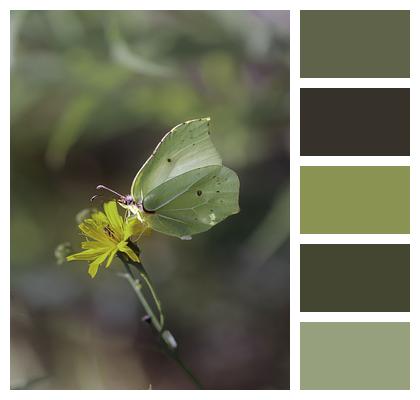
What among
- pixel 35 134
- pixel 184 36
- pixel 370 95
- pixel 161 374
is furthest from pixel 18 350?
pixel 370 95

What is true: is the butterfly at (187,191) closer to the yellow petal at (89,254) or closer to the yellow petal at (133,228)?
the yellow petal at (133,228)

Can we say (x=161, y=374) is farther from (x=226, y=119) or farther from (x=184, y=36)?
(x=184, y=36)

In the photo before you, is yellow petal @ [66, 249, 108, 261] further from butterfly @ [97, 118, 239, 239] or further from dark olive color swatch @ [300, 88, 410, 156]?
dark olive color swatch @ [300, 88, 410, 156]

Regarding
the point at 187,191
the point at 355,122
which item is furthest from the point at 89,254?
the point at 355,122

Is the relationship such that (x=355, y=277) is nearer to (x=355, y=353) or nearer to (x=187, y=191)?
(x=355, y=353)

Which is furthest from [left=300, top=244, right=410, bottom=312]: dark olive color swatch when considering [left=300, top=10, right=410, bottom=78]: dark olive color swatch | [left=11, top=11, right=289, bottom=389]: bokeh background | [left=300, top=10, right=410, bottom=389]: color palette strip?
[left=300, top=10, right=410, bottom=78]: dark olive color swatch
